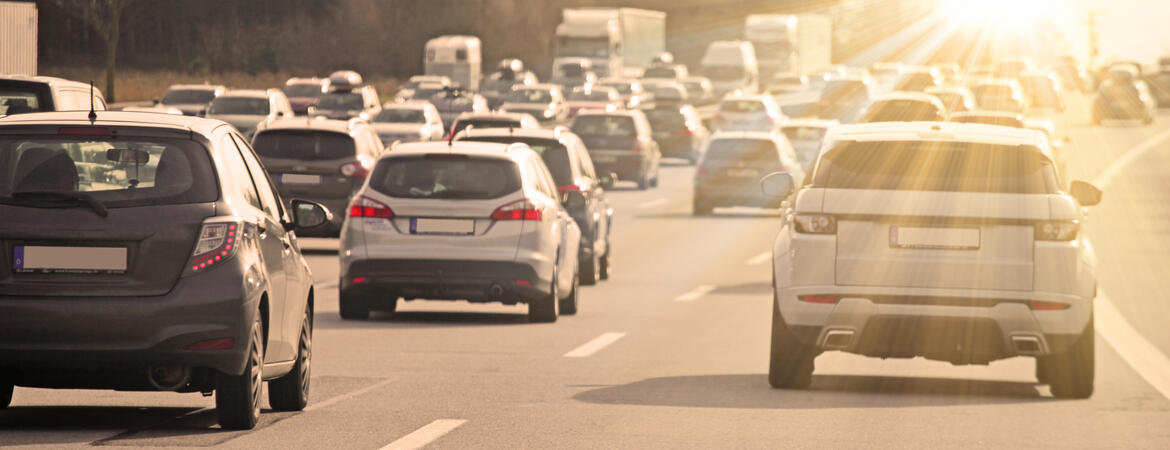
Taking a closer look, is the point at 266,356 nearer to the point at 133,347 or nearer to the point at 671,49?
the point at 133,347

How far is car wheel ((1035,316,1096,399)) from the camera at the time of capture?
12258 mm

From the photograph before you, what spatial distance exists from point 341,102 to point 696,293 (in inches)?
1340

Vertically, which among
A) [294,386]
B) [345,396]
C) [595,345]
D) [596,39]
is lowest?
[595,345]

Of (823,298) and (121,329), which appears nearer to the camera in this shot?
(121,329)

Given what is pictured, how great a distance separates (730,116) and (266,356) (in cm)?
4573

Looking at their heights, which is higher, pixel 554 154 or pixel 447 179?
pixel 554 154

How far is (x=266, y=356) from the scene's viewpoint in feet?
32.8

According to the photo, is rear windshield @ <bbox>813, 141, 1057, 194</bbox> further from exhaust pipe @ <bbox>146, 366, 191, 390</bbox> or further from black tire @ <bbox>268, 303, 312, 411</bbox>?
exhaust pipe @ <bbox>146, 366, 191, 390</bbox>

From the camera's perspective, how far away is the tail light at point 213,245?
9383 mm

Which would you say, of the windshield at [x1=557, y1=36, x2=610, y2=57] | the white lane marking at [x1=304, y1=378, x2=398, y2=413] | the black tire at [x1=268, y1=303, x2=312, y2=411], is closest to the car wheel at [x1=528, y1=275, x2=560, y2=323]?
the white lane marking at [x1=304, y1=378, x2=398, y2=413]

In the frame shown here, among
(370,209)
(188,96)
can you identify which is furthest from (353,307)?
(188,96)

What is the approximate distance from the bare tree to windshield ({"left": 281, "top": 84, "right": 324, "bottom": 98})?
7.38m

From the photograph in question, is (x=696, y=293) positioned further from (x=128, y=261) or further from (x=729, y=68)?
(x=729, y=68)

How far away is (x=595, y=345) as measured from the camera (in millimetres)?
15859
